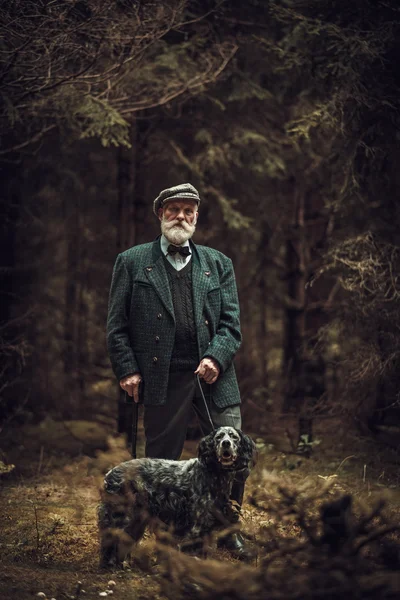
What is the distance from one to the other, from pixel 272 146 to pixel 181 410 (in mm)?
6180

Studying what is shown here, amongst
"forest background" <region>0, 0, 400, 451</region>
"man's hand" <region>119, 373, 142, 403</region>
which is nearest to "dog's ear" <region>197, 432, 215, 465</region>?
"man's hand" <region>119, 373, 142, 403</region>

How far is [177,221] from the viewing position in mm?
5695

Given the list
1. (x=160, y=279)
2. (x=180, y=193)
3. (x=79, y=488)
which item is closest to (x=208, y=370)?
(x=160, y=279)

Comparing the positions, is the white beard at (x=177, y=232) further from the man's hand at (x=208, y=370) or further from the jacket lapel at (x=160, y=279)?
the man's hand at (x=208, y=370)

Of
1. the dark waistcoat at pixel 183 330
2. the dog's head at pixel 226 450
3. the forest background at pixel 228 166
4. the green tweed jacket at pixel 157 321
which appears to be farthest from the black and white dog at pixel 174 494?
the forest background at pixel 228 166

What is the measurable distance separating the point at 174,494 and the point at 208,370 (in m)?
1.00

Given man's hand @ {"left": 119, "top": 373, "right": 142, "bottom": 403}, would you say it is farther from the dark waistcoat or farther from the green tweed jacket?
the dark waistcoat

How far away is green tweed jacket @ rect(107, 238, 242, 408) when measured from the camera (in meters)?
5.52

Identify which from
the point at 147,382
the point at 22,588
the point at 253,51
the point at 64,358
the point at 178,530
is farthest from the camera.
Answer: the point at 64,358

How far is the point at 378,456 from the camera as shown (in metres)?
8.54

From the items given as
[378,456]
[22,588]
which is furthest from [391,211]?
[22,588]

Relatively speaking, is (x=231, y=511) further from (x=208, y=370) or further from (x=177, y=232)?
(x=177, y=232)

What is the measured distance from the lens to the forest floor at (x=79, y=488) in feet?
15.2

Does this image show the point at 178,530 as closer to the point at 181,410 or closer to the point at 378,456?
the point at 181,410
